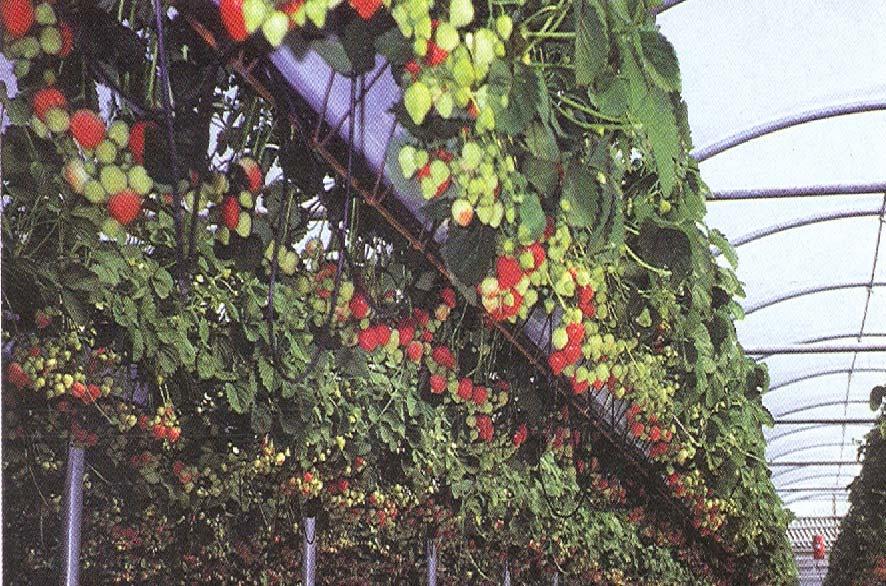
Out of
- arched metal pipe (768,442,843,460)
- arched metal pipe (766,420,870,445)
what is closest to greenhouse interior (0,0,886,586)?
arched metal pipe (766,420,870,445)

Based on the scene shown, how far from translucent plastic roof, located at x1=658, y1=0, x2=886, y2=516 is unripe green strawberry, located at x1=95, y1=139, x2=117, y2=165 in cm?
321

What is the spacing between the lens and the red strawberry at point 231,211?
1.92 m

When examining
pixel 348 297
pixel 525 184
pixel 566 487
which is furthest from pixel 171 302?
pixel 566 487

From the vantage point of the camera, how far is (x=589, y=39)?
1336mm

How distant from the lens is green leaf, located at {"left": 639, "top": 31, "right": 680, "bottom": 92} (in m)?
1.37

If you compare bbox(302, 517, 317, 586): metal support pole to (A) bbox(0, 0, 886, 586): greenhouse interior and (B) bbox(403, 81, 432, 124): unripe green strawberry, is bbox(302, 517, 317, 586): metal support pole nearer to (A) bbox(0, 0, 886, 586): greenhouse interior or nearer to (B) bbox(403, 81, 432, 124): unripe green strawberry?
(A) bbox(0, 0, 886, 586): greenhouse interior

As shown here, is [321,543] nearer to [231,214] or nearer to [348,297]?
[348,297]

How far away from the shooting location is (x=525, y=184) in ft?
5.82

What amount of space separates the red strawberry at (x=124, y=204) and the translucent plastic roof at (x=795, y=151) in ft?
10.5

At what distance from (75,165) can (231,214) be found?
1.49ft

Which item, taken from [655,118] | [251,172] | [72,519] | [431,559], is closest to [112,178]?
[251,172]

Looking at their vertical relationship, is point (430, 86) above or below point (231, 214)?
below

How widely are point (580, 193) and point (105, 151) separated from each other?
720mm

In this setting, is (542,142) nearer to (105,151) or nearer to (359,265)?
(105,151)
